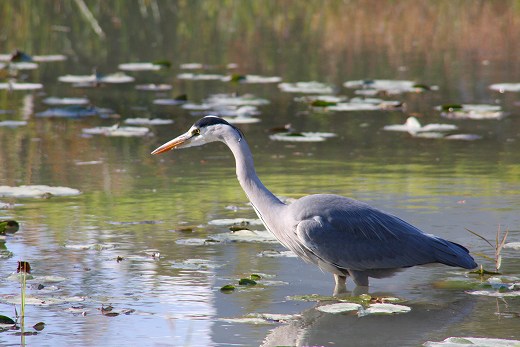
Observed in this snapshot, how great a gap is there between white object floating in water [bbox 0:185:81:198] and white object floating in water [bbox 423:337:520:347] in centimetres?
377

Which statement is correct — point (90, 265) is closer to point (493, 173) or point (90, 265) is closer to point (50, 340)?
point (50, 340)

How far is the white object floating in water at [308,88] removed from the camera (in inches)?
482

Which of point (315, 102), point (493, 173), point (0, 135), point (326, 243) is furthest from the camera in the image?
point (315, 102)

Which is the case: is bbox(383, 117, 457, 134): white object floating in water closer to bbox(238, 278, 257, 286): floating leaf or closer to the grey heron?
the grey heron

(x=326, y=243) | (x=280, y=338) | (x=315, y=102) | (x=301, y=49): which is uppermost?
(x=301, y=49)

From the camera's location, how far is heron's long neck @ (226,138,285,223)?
6.04 metres

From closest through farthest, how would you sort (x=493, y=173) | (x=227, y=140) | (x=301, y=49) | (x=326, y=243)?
(x=326, y=243)
(x=227, y=140)
(x=493, y=173)
(x=301, y=49)

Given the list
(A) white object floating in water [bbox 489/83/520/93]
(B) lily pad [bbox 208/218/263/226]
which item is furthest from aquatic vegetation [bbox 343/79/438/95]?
(B) lily pad [bbox 208/218/263/226]

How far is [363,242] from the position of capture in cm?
589

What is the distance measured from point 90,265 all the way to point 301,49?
383 inches

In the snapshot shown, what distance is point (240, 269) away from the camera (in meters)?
6.16

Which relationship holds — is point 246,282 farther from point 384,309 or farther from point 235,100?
point 235,100

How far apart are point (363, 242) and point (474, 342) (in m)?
1.35

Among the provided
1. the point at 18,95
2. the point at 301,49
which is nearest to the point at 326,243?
the point at 18,95
